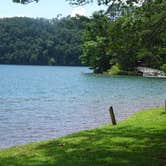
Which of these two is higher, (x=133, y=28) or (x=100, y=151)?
(x=133, y=28)

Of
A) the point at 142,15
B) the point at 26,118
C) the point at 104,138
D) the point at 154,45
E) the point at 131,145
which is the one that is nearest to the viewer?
the point at 131,145

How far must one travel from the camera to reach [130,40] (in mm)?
18250

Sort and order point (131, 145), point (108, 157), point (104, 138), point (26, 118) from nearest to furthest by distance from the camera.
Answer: point (108, 157), point (131, 145), point (104, 138), point (26, 118)

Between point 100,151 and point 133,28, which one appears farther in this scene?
point 133,28

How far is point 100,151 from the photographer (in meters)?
15.3

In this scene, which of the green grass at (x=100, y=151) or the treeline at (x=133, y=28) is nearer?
the green grass at (x=100, y=151)

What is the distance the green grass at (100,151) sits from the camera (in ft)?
44.8

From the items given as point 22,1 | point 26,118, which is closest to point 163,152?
point 22,1

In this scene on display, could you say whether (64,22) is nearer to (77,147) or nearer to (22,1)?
(22,1)

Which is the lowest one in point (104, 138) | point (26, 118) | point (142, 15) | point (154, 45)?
point (26, 118)

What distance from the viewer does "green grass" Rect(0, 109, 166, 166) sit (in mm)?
13648

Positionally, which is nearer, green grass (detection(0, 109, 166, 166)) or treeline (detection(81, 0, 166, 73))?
green grass (detection(0, 109, 166, 166))

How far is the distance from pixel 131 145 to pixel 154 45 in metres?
5.58

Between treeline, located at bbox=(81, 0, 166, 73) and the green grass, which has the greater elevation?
treeline, located at bbox=(81, 0, 166, 73)
